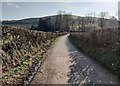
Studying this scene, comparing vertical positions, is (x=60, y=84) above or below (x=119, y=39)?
below

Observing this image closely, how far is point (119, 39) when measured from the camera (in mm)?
16062

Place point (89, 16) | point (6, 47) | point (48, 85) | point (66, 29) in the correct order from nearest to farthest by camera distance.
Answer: point (48, 85), point (6, 47), point (66, 29), point (89, 16)

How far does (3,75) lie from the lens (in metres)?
10.5

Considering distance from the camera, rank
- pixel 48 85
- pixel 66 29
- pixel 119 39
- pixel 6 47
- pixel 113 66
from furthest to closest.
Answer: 1. pixel 66 29
2. pixel 119 39
3. pixel 6 47
4. pixel 113 66
5. pixel 48 85

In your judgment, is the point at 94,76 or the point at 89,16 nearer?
the point at 94,76

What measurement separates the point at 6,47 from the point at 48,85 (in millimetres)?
5638

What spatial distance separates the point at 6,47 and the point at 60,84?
5.77m

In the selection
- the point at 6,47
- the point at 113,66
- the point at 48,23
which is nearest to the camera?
the point at 113,66

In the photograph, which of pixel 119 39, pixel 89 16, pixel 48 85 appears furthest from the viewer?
pixel 89 16

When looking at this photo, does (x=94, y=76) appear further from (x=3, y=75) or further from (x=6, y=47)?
(x=6, y=47)

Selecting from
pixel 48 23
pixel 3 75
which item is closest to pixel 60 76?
pixel 3 75

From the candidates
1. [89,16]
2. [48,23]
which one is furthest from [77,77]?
[89,16]

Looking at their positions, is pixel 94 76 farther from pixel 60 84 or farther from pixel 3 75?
pixel 3 75

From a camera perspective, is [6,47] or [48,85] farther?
Result: [6,47]
